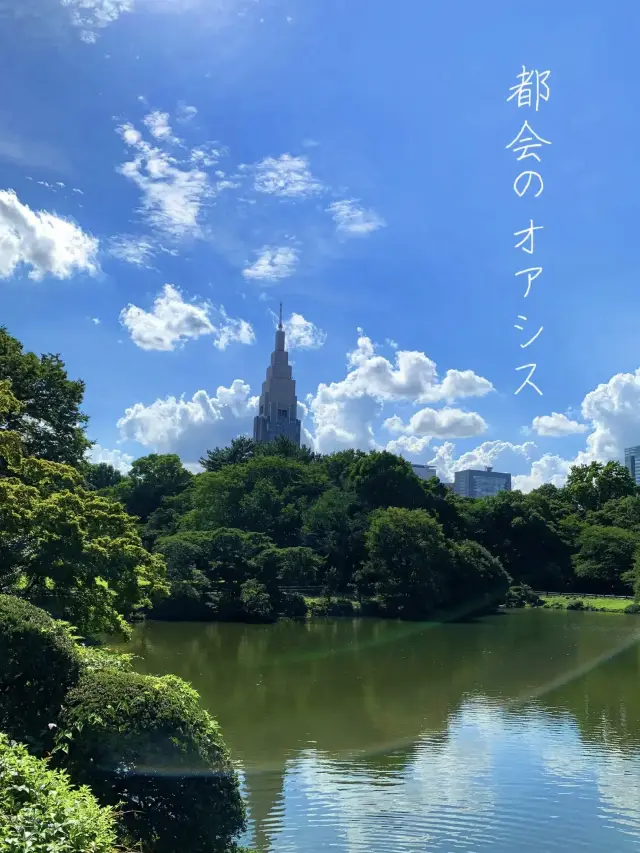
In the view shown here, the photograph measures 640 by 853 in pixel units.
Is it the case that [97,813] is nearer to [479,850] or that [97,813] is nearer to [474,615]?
[479,850]

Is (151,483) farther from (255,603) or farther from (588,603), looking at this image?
(588,603)

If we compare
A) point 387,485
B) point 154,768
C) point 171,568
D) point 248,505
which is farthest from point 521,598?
point 154,768

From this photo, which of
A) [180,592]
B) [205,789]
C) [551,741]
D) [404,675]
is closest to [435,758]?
[551,741]

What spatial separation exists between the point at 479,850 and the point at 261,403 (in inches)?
4385

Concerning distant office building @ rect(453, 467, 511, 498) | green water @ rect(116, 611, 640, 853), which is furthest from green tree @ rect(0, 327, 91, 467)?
distant office building @ rect(453, 467, 511, 498)

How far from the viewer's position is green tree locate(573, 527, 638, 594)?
45938 millimetres

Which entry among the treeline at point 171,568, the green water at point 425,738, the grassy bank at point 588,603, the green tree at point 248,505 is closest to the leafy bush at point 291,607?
the treeline at point 171,568

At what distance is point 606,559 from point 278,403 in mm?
74439

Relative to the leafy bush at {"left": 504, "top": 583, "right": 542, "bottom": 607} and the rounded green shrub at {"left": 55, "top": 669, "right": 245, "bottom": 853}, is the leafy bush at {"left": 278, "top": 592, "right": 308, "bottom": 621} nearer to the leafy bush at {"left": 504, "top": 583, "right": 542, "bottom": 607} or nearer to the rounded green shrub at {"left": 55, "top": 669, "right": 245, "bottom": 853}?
the leafy bush at {"left": 504, "top": 583, "right": 542, "bottom": 607}

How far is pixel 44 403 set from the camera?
23.1 metres

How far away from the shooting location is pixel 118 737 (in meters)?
5.29

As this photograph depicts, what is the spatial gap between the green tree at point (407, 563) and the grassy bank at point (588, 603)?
9.17 metres

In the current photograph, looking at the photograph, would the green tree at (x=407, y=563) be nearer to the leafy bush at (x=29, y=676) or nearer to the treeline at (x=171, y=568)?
the treeline at (x=171, y=568)

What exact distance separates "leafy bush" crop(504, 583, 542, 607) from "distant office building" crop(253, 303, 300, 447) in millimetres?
70696
